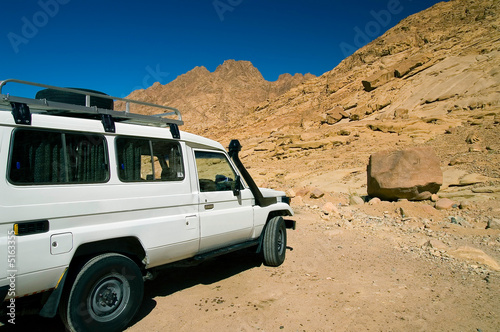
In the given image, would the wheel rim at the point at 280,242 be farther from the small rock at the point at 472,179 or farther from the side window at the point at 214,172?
the small rock at the point at 472,179

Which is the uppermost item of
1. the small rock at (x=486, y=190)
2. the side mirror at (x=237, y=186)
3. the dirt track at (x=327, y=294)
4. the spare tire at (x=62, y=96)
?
the spare tire at (x=62, y=96)

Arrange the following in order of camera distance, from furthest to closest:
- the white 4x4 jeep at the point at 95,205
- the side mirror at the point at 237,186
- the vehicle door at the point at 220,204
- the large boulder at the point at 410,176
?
the large boulder at the point at 410,176 < the side mirror at the point at 237,186 < the vehicle door at the point at 220,204 < the white 4x4 jeep at the point at 95,205

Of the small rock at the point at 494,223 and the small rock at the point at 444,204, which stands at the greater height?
the small rock at the point at 444,204

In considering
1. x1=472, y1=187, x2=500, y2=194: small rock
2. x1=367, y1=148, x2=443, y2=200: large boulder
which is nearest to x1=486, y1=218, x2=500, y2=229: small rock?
x1=367, y1=148, x2=443, y2=200: large boulder

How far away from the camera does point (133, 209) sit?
3713 millimetres

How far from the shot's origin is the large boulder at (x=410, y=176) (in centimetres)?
1041

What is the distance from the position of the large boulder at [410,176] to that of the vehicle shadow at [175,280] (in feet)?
20.0

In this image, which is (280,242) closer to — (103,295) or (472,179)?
(103,295)

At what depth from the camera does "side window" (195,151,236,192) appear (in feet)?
15.4

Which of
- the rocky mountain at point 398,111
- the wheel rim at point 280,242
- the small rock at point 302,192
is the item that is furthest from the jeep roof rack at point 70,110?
the rocky mountain at point 398,111

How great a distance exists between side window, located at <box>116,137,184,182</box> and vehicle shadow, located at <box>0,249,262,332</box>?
118cm

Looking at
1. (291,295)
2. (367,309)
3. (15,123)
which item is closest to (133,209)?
(15,123)

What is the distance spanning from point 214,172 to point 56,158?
2.15 meters

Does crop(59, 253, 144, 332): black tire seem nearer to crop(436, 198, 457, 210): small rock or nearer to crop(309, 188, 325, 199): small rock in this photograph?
crop(436, 198, 457, 210): small rock
